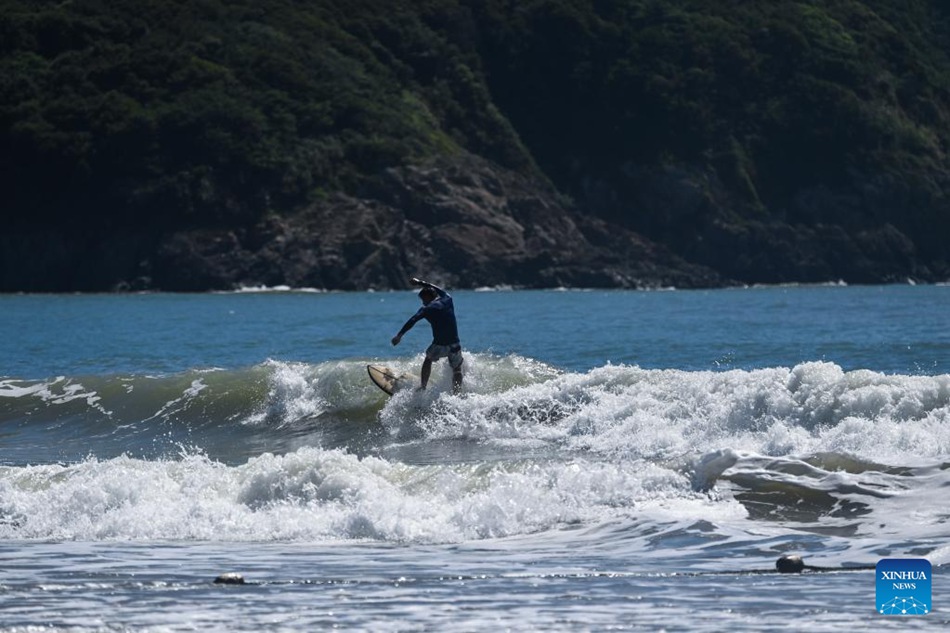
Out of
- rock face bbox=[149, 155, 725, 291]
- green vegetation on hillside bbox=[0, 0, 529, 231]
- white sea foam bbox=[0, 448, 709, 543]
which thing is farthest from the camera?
green vegetation on hillside bbox=[0, 0, 529, 231]

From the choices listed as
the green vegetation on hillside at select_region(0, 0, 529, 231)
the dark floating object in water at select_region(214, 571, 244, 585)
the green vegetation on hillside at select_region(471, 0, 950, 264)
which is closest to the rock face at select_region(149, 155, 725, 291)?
the green vegetation on hillside at select_region(0, 0, 529, 231)

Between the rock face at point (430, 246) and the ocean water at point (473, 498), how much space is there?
64.2m

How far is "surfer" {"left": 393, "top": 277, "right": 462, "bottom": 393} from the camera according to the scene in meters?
20.4

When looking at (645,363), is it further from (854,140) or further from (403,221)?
(854,140)

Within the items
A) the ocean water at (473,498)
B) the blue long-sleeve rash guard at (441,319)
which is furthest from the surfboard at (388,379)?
the blue long-sleeve rash guard at (441,319)

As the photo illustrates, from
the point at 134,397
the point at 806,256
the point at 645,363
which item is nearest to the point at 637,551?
the point at 134,397

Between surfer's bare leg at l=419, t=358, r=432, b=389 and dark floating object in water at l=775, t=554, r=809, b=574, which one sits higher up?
surfer's bare leg at l=419, t=358, r=432, b=389

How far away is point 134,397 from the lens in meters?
24.0

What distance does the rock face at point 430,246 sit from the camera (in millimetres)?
89688

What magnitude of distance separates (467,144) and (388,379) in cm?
8375

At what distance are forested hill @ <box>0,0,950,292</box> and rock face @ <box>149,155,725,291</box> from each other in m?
0.16

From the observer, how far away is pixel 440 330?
20.6 metres

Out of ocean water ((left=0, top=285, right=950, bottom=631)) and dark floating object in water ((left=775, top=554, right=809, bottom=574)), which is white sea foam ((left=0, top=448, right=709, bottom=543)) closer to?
ocean water ((left=0, top=285, right=950, bottom=631))

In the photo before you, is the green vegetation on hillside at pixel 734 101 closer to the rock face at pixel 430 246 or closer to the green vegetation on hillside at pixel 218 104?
the green vegetation on hillside at pixel 218 104
